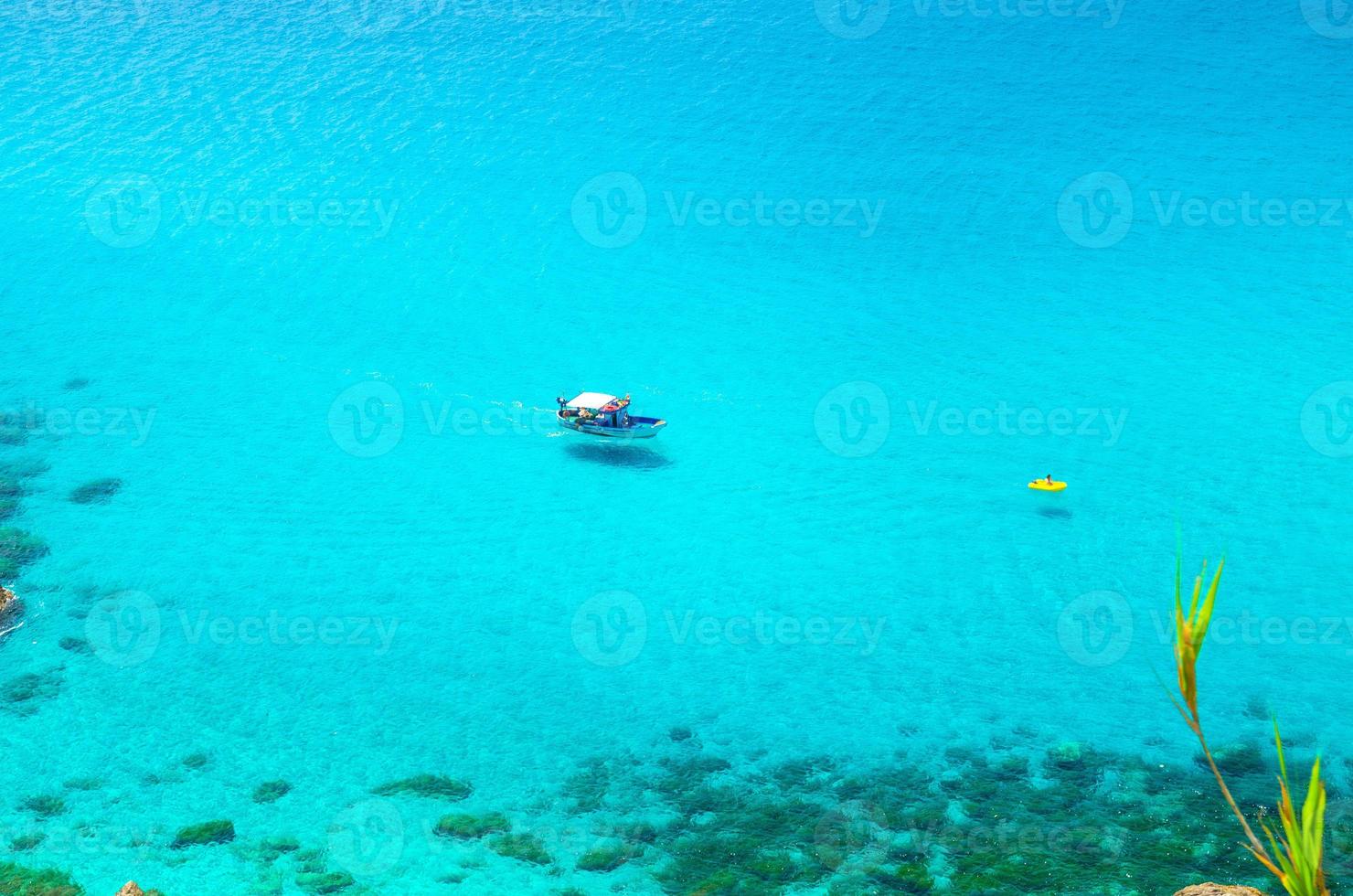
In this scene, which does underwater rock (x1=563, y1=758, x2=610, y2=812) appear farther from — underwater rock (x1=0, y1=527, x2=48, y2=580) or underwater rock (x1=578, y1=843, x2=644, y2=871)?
underwater rock (x1=0, y1=527, x2=48, y2=580)

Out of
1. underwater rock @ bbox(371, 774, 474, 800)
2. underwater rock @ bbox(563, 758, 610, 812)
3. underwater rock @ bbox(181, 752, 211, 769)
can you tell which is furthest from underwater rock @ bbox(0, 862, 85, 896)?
underwater rock @ bbox(563, 758, 610, 812)

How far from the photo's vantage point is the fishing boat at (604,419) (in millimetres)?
44656

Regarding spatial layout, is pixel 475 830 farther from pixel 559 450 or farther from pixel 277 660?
pixel 559 450

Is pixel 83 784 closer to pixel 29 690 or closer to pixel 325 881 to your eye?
pixel 29 690

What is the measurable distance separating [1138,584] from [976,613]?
5.57m

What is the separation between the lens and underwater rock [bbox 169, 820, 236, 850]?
28.9 m

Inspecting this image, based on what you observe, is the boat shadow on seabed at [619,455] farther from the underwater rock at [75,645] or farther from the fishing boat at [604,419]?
the underwater rock at [75,645]

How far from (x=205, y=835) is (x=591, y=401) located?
20.4 metres

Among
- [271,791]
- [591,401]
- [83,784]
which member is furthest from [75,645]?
[591,401]

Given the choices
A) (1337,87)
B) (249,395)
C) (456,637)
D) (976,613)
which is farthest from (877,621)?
(1337,87)

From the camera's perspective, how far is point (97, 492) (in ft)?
143

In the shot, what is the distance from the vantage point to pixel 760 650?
36.4 m

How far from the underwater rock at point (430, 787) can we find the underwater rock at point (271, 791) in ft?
6.95

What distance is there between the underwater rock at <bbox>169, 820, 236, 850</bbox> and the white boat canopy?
19.5 metres
